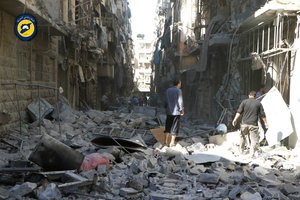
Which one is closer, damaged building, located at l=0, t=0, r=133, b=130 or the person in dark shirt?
the person in dark shirt

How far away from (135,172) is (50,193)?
6.99 feet

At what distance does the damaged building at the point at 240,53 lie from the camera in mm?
9617

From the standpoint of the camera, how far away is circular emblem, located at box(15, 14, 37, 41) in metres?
9.20

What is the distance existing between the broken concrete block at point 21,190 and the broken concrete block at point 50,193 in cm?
15

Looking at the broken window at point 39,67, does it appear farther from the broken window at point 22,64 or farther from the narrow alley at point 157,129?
the broken window at point 22,64

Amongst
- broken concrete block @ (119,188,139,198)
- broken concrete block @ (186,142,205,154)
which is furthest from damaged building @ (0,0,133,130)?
broken concrete block @ (186,142,205,154)

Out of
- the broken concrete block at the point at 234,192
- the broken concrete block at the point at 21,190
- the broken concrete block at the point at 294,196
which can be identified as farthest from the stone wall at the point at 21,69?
the broken concrete block at the point at 294,196

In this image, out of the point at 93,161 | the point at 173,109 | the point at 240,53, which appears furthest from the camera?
the point at 240,53

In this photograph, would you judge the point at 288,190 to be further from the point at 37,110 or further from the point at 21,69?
the point at 21,69

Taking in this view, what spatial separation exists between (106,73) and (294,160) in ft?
72.8

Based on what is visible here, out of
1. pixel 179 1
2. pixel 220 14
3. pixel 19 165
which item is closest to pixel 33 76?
pixel 19 165

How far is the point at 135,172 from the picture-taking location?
6.81 metres

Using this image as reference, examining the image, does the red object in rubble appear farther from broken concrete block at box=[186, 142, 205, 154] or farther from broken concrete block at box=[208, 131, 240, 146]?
broken concrete block at box=[208, 131, 240, 146]

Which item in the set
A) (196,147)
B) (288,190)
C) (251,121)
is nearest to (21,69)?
(196,147)
